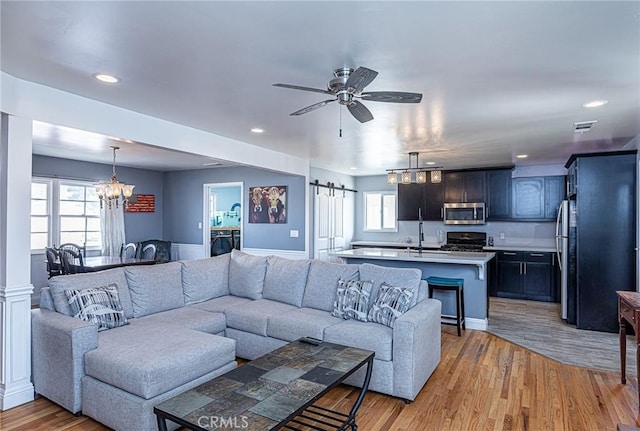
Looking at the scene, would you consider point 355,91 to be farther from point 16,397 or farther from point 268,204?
point 268,204

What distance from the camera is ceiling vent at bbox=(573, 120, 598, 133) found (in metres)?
4.01

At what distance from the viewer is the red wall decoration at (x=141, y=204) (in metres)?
7.72

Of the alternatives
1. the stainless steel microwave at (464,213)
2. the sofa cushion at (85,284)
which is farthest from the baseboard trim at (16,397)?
the stainless steel microwave at (464,213)

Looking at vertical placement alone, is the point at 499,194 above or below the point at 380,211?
above

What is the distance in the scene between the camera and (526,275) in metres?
6.59

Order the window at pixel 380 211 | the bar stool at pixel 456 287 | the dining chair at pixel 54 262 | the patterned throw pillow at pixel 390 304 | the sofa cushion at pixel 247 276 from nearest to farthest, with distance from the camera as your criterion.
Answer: the patterned throw pillow at pixel 390 304 < the sofa cushion at pixel 247 276 < the bar stool at pixel 456 287 < the dining chair at pixel 54 262 < the window at pixel 380 211

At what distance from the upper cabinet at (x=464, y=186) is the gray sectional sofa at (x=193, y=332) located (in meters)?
4.47

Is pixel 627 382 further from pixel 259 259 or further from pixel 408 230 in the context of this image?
pixel 408 230

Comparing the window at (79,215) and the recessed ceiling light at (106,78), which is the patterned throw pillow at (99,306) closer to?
the recessed ceiling light at (106,78)

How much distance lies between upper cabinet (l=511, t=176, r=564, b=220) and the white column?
7.29m

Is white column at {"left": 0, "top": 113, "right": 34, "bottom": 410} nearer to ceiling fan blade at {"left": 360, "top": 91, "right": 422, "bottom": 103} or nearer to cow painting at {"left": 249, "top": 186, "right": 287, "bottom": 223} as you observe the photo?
ceiling fan blade at {"left": 360, "top": 91, "right": 422, "bottom": 103}

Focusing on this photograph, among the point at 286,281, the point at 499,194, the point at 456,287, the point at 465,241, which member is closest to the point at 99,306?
the point at 286,281

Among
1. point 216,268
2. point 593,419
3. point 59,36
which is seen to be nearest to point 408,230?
point 216,268

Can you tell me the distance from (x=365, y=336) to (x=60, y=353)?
2276 mm
